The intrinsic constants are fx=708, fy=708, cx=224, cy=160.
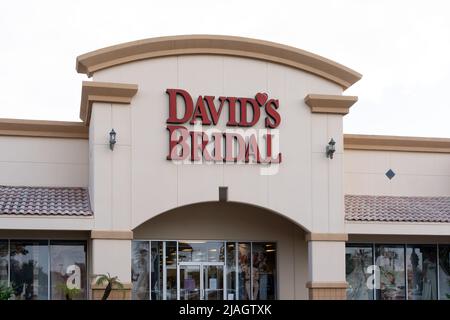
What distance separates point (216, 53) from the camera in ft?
69.2

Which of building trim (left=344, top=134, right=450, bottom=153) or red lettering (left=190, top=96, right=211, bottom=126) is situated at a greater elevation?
A: red lettering (left=190, top=96, right=211, bottom=126)

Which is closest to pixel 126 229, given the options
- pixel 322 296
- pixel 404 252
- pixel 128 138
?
pixel 128 138

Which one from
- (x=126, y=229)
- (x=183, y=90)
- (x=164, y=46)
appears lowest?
(x=126, y=229)

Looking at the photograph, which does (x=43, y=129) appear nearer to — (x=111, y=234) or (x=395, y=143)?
(x=111, y=234)

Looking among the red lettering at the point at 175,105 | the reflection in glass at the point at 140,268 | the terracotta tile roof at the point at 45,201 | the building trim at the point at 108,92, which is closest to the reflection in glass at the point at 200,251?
the reflection in glass at the point at 140,268

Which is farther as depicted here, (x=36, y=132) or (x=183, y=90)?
(x=36, y=132)

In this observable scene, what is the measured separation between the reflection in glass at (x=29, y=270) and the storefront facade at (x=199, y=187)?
0.13ft

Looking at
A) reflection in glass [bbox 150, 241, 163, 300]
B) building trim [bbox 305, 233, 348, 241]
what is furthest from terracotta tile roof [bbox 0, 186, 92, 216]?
building trim [bbox 305, 233, 348, 241]

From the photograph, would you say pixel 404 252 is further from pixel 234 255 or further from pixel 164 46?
pixel 164 46

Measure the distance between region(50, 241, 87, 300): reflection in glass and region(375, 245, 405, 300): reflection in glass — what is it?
382 inches

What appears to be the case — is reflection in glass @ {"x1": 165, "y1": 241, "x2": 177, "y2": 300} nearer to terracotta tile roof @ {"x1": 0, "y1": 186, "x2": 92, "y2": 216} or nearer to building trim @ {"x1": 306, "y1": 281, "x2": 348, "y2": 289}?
terracotta tile roof @ {"x1": 0, "y1": 186, "x2": 92, "y2": 216}

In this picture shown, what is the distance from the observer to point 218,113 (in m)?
20.8

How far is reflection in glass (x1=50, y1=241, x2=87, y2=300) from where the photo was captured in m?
21.2

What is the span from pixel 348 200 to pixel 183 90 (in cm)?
671
